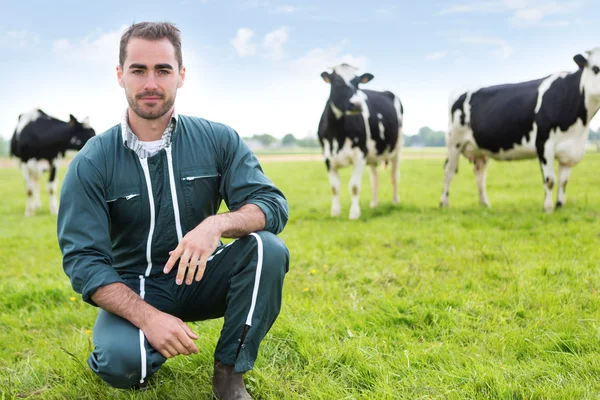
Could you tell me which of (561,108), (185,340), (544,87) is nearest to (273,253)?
(185,340)

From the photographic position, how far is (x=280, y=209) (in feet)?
8.73

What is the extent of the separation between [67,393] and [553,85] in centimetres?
762

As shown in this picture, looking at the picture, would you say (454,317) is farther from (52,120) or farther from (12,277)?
(52,120)

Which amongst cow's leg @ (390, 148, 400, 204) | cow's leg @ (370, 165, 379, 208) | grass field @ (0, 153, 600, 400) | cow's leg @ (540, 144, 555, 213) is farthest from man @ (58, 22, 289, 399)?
cow's leg @ (390, 148, 400, 204)

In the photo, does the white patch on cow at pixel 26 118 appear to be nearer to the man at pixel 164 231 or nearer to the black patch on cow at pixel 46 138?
the black patch on cow at pixel 46 138

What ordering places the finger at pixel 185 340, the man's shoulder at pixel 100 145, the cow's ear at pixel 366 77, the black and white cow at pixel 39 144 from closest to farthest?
the finger at pixel 185 340 → the man's shoulder at pixel 100 145 → the cow's ear at pixel 366 77 → the black and white cow at pixel 39 144

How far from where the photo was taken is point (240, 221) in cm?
246

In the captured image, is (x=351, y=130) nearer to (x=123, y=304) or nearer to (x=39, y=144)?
(x=123, y=304)

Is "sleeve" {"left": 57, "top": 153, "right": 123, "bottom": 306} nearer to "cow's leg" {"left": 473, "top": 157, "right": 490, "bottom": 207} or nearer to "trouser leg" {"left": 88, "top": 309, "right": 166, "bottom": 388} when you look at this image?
"trouser leg" {"left": 88, "top": 309, "right": 166, "bottom": 388}

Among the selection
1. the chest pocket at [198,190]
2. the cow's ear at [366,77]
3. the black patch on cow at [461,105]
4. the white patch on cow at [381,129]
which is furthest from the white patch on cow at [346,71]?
the chest pocket at [198,190]

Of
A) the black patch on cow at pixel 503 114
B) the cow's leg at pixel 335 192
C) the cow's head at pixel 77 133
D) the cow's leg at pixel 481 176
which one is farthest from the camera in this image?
the cow's head at pixel 77 133

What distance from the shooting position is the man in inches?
90.4

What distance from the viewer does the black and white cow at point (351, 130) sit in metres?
8.31

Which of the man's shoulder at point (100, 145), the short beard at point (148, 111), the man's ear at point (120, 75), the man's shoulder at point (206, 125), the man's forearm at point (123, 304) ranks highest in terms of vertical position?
the man's ear at point (120, 75)
